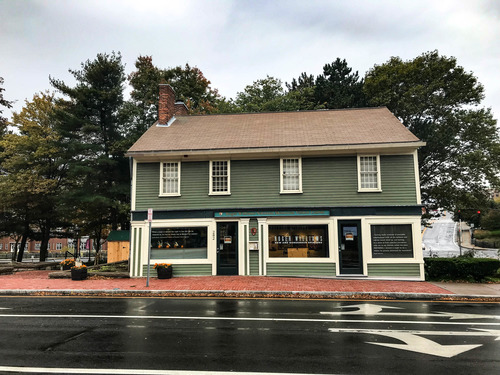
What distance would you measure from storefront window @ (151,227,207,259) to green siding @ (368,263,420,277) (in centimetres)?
774

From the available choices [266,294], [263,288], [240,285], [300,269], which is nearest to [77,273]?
[240,285]

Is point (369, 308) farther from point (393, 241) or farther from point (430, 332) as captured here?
point (393, 241)

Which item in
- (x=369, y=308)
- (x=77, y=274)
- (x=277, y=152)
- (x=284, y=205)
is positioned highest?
(x=277, y=152)

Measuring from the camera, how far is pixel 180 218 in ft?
52.9

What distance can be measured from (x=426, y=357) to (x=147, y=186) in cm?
1383

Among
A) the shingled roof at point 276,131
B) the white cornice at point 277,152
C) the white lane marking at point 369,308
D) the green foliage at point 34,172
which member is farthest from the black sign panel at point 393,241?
the green foliage at point 34,172

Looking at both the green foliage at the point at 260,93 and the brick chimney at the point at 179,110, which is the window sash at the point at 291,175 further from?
the green foliage at the point at 260,93

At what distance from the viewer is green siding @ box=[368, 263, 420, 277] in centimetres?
1481

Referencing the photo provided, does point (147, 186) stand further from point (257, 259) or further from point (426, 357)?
point (426, 357)

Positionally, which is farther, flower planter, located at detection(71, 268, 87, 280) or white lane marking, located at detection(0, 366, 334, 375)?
flower planter, located at detection(71, 268, 87, 280)

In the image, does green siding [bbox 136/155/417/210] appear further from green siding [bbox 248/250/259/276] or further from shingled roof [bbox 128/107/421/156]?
green siding [bbox 248/250/259/276]

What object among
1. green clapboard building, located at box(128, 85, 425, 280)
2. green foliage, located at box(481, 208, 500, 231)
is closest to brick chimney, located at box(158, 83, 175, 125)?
green clapboard building, located at box(128, 85, 425, 280)

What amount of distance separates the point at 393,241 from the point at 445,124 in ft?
45.8

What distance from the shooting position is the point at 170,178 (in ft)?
54.1
